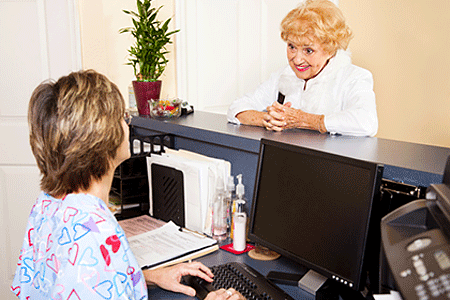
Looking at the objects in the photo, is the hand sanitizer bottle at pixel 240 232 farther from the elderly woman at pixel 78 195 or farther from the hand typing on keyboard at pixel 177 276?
the elderly woman at pixel 78 195

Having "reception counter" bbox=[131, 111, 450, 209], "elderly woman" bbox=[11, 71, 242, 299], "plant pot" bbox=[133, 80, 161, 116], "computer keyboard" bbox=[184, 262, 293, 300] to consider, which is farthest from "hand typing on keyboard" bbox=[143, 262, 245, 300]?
"plant pot" bbox=[133, 80, 161, 116]

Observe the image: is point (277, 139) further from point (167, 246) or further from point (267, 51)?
point (267, 51)

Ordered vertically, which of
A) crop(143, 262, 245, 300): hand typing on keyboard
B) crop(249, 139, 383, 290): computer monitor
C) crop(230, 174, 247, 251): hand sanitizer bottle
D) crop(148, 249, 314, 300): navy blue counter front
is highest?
crop(249, 139, 383, 290): computer monitor

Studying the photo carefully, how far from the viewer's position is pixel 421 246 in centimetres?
71

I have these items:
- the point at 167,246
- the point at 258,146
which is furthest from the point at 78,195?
the point at 258,146

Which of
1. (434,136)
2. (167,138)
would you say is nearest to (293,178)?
(167,138)

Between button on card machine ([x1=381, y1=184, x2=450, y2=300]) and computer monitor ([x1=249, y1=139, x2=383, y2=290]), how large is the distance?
0.71 feet

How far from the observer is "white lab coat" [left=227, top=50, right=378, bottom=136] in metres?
1.78

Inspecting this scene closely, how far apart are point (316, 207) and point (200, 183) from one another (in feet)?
1.93

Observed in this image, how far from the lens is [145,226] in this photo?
179cm

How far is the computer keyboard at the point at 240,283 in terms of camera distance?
120 centimetres

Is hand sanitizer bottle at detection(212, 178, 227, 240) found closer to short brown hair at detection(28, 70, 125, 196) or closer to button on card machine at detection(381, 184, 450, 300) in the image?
short brown hair at detection(28, 70, 125, 196)

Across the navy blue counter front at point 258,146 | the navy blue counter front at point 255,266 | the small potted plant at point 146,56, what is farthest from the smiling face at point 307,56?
the navy blue counter front at point 255,266

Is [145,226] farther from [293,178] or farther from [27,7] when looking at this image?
[27,7]
